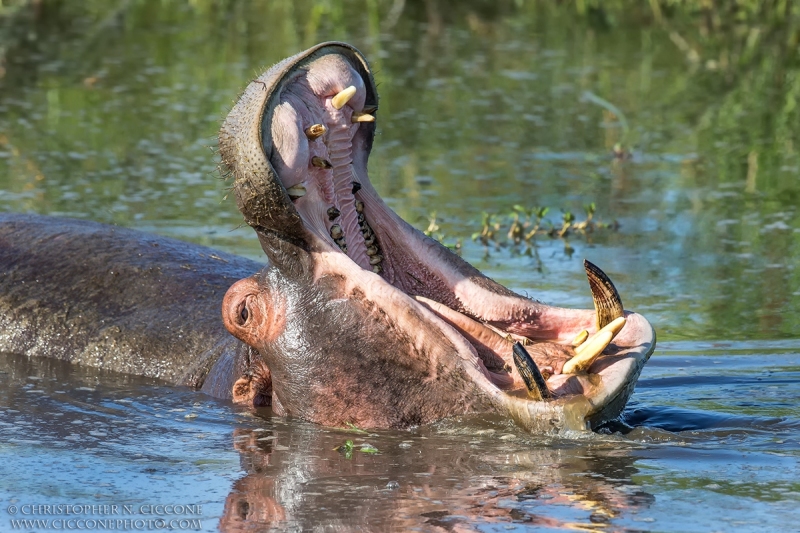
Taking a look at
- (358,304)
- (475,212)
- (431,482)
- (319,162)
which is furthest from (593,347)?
(475,212)

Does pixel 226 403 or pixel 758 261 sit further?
pixel 758 261

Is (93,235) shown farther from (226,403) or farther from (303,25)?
(303,25)

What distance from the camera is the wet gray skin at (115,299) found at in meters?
6.21

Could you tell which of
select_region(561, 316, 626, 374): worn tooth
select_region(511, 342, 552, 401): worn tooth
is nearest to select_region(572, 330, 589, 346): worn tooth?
select_region(561, 316, 626, 374): worn tooth

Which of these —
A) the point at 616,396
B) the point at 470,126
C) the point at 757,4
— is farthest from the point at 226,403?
the point at 757,4

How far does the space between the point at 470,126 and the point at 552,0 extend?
20.0 ft

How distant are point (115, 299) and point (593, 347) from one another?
105 inches

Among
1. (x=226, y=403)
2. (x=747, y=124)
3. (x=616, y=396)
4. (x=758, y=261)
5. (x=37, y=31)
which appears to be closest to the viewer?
(x=616, y=396)

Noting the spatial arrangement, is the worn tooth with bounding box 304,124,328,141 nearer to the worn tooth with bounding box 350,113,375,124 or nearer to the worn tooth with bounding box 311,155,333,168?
the worn tooth with bounding box 311,155,333,168

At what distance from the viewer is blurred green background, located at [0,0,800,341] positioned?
7965 mm

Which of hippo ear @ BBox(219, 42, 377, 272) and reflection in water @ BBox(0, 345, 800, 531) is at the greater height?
hippo ear @ BBox(219, 42, 377, 272)

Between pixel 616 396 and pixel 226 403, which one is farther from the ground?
pixel 616 396

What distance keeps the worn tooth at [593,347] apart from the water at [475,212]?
0.85 ft

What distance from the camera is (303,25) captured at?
15.4 meters
